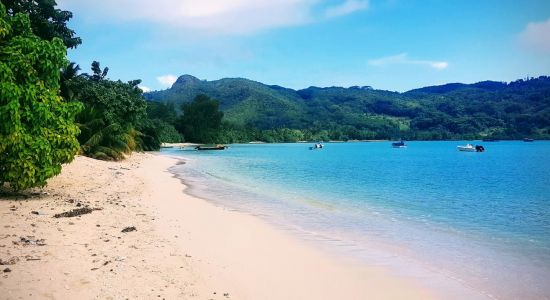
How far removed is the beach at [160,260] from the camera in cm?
637

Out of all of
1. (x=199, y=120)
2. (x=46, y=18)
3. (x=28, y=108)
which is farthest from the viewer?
(x=199, y=120)

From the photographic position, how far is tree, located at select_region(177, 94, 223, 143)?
127875mm

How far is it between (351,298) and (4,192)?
39.4 ft

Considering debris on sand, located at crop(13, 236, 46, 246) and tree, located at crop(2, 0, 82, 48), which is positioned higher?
tree, located at crop(2, 0, 82, 48)

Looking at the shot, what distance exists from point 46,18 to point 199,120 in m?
95.0

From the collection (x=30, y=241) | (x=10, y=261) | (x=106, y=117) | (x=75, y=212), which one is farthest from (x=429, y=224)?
(x=106, y=117)

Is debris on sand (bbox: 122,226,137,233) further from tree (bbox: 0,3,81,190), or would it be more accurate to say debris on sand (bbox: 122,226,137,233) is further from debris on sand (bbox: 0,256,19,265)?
tree (bbox: 0,3,81,190)

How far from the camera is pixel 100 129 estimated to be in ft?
109

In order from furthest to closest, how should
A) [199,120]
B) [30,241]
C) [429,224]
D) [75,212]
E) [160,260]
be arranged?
[199,120]
[429,224]
[75,212]
[30,241]
[160,260]

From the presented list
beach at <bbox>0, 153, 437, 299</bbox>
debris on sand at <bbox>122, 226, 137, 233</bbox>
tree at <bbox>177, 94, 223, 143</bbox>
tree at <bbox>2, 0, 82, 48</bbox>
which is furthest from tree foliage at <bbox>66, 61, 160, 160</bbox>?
tree at <bbox>177, 94, 223, 143</bbox>

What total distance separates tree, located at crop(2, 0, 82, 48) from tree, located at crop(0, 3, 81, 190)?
70.3 ft

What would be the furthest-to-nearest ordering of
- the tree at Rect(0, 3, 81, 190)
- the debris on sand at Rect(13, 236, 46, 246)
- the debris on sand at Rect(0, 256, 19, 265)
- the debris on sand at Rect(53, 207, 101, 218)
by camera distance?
1. the tree at Rect(0, 3, 81, 190)
2. the debris on sand at Rect(53, 207, 101, 218)
3. the debris on sand at Rect(13, 236, 46, 246)
4. the debris on sand at Rect(0, 256, 19, 265)

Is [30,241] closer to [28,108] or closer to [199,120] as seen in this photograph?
[28,108]

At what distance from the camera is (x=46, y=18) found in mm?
33156
